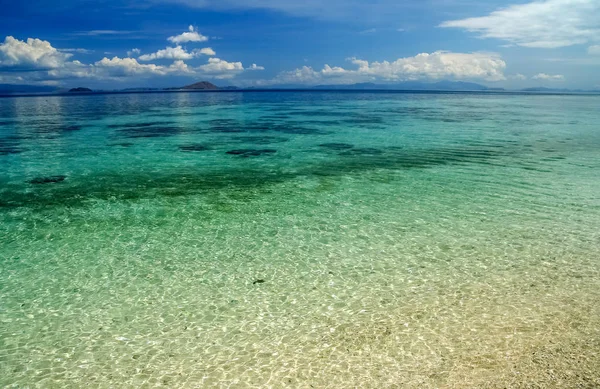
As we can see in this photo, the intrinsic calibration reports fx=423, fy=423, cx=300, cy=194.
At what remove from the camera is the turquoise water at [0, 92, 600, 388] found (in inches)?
241

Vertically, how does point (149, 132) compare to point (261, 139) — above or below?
above

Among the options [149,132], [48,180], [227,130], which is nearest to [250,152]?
[48,180]

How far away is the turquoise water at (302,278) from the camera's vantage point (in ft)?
20.1

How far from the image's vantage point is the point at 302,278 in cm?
890

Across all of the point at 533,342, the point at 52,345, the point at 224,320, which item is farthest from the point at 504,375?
the point at 52,345

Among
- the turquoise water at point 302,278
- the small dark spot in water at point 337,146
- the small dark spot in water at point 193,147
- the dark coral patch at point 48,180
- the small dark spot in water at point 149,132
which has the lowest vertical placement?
the turquoise water at point 302,278

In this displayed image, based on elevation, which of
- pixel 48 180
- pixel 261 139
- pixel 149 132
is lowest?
pixel 48 180

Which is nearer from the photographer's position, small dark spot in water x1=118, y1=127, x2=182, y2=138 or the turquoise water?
the turquoise water

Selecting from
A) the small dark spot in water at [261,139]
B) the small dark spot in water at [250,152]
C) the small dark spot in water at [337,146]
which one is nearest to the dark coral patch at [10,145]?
the small dark spot in water at [250,152]

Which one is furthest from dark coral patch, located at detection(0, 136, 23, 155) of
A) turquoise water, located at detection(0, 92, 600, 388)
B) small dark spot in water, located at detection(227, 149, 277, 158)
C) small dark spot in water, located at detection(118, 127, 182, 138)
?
small dark spot in water, located at detection(227, 149, 277, 158)

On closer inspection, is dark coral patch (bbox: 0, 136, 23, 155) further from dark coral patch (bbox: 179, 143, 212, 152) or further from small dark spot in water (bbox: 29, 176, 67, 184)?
dark coral patch (bbox: 179, 143, 212, 152)

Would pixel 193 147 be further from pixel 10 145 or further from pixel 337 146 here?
pixel 10 145

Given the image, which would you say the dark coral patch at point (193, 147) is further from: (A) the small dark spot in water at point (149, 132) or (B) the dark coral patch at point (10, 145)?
(B) the dark coral patch at point (10, 145)

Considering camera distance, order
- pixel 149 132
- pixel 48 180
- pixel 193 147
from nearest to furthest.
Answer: pixel 48 180
pixel 193 147
pixel 149 132
